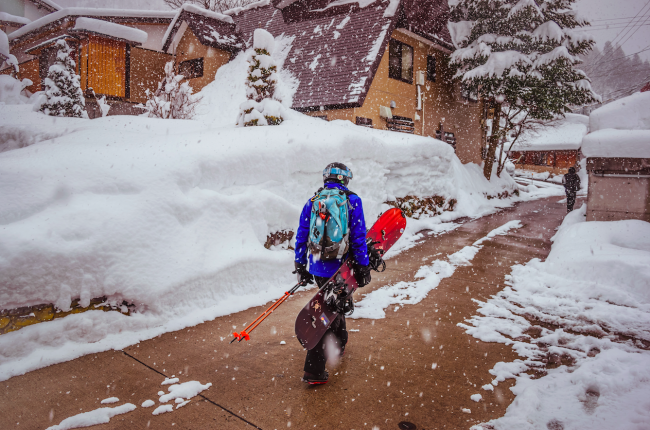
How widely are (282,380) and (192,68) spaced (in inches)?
721

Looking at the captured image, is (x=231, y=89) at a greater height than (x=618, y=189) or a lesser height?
greater

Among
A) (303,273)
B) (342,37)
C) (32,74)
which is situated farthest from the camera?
(32,74)

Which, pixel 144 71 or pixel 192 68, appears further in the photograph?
pixel 192 68

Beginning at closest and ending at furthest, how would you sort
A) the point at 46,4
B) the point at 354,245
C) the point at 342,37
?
the point at 354,245, the point at 342,37, the point at 46,4

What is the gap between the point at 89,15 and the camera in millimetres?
16594

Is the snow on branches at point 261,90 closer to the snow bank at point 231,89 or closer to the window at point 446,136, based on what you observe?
the snow bank at point 231,89

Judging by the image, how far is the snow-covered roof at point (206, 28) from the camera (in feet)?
56.1

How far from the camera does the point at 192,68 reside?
59.9 feet

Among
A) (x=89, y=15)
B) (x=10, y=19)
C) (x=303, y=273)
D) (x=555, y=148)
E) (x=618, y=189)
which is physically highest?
(x=10, y=19)

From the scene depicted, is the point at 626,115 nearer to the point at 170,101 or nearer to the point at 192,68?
the point at 170,101

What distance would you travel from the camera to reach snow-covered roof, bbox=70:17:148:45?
579 inches

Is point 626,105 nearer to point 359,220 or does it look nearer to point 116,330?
point 359,220

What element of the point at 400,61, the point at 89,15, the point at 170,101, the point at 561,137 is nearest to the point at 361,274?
the point at 170,101

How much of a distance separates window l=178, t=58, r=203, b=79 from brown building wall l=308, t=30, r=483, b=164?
7.33 m
